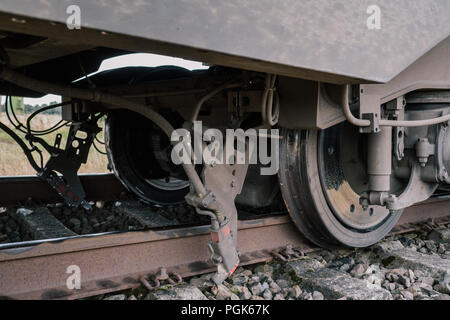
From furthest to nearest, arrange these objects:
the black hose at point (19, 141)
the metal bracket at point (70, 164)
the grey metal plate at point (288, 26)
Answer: the metal bracket at point (70, 164), the black hose at point (19, 141), the grey metal plate at point (288, 26)

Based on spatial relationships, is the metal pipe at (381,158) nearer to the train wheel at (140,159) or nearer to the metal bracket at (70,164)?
the train wheel at (140,159)

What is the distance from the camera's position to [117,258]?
86.3 inches

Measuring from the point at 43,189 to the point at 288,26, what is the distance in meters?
3.07

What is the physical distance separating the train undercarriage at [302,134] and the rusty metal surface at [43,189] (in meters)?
0.45

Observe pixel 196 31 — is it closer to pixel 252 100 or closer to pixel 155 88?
pixel 252 100

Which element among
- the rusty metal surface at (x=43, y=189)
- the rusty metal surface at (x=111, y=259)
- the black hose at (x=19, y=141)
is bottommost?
the rusty metal surface at (x=111, y=259)

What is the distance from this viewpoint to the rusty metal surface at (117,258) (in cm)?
197

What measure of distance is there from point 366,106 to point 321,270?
3.06 ft

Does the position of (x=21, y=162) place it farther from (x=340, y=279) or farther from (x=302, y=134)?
(x=340, y=279)

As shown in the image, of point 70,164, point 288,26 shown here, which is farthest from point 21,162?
point 288,26

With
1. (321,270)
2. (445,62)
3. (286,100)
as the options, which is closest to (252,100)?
(286,100)

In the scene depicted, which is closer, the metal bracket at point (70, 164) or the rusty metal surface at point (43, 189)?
the metal bracket at point (70, 164)

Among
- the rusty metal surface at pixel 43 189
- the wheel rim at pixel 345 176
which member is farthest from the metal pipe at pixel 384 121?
the rusty metal surface at pixel 43 189

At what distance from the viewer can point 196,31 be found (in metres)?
1.27
